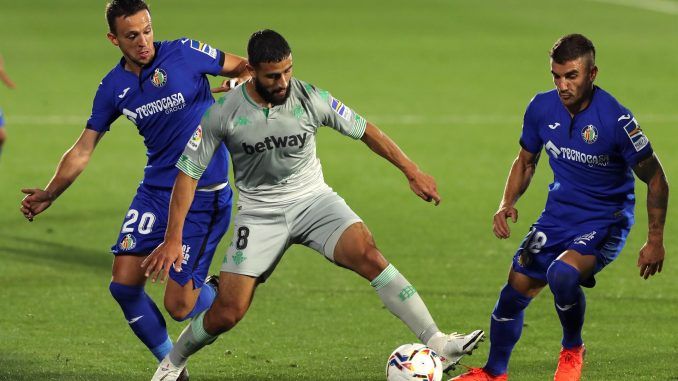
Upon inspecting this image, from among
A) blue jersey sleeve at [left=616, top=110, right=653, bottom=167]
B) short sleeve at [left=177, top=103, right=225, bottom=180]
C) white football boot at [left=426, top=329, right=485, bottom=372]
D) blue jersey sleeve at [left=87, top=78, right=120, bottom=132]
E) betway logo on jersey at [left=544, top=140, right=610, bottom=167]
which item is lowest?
white football boot at [left=426, top=329, right=485, bottom=372]


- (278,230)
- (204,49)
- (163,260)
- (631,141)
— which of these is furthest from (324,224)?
(631,141)

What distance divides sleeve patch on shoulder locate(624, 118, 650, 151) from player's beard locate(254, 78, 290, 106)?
1.95 metres

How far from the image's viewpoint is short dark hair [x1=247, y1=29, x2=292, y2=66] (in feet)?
24.3

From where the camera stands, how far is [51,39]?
26672 millimetres

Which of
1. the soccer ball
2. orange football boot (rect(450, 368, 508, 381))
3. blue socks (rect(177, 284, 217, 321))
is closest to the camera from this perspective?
the soccer ball

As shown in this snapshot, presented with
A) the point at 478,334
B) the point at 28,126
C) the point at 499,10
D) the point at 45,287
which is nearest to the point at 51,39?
the point at 28,126

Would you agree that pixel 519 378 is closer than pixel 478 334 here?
No

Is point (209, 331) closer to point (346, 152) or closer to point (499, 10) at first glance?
point (346, 152)

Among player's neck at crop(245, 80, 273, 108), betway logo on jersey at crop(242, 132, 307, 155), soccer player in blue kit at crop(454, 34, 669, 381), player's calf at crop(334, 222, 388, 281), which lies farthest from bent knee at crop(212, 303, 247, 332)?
soccer player in blue kit at crop(454, 34, 669, 381)

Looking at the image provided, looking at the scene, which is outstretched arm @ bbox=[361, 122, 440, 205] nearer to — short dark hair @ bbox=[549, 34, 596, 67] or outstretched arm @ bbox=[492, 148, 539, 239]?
outstretched arm @ bbox=[492, 148, 539, 239]

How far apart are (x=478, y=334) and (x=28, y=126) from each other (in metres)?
12.7

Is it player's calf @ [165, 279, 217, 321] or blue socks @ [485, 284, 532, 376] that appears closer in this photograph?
blue socks @ [485, 284, 532, 376]

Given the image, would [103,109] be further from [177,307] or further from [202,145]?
[177,307]

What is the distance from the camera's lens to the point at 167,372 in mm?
8078
